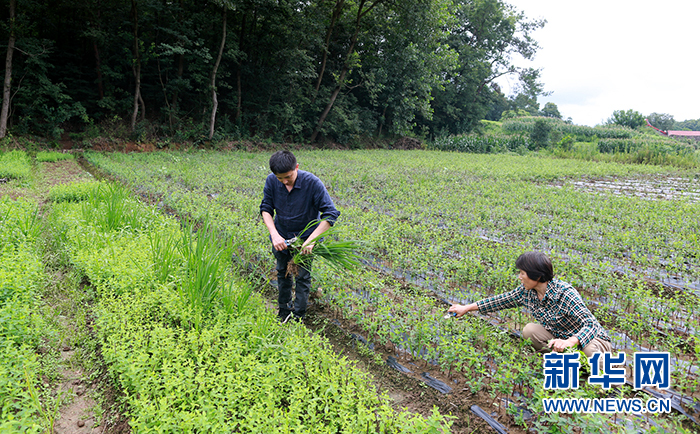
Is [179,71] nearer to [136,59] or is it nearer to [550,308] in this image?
[136,59]

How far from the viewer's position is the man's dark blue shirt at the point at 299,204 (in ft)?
12.5

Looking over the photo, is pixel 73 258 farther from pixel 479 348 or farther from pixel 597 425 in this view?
pixel 597 425

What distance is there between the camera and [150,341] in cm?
314

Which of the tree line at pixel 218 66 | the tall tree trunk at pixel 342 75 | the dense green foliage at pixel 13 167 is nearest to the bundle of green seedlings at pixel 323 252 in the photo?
the dense green foliage at pixel 13 167

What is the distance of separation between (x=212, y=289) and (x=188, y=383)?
48.3 inches

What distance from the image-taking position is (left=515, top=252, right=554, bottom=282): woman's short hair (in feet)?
10.2

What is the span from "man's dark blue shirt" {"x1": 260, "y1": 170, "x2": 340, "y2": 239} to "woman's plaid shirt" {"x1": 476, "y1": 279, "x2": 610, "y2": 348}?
71.9 inches

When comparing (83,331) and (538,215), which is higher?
(538,215)

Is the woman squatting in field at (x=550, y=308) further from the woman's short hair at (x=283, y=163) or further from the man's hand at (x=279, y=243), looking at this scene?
the woman's short hair at (x=283, y=163)

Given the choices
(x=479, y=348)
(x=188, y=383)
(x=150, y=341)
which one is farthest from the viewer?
(x=479, y=348)

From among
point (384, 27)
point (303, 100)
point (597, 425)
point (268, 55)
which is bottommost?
point (597, 425)

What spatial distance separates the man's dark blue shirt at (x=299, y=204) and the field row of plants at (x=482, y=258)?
0.77m

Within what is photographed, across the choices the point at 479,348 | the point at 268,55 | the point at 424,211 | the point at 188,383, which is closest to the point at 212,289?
the point at 188,383

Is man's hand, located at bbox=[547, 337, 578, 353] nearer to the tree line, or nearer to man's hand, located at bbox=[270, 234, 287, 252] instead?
man's hand, located at bbox=[270, 234, 287, 252]
